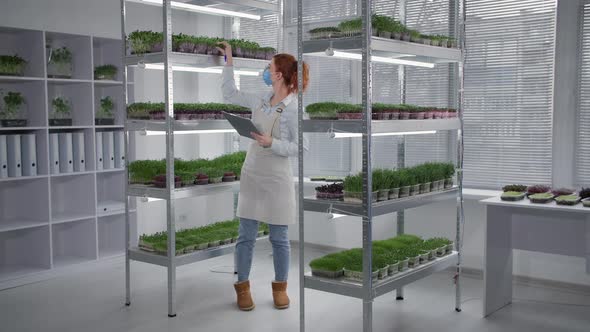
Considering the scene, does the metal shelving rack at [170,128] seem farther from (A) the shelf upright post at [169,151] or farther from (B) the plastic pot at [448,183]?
(B) the plastic pot at [448,183]

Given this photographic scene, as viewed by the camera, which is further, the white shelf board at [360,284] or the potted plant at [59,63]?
the potted plant at [59,63]

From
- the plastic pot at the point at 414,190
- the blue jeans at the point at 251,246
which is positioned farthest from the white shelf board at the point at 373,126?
the blue jeans at the point at 251,246

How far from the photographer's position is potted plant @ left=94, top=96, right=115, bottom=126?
5984mm

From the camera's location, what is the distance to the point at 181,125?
452 cm

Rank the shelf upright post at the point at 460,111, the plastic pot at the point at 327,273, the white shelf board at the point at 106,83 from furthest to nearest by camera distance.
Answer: the white shelf board at the point at 106,83, the shelf upright post at the point at 460,111, the plastic pot at the point at 327,273

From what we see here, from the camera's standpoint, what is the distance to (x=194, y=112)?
466 cm

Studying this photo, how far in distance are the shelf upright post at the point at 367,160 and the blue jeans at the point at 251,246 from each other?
122 centimetres

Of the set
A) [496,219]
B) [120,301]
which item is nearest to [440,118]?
[496,219]

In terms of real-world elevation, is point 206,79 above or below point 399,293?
above

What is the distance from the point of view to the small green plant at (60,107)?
225 inches

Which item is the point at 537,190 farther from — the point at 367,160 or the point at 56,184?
the point at 56,184

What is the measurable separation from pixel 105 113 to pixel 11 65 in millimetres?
1011

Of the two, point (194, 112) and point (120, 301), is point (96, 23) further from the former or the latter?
point (120, 301)

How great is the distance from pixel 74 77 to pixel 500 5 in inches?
159
